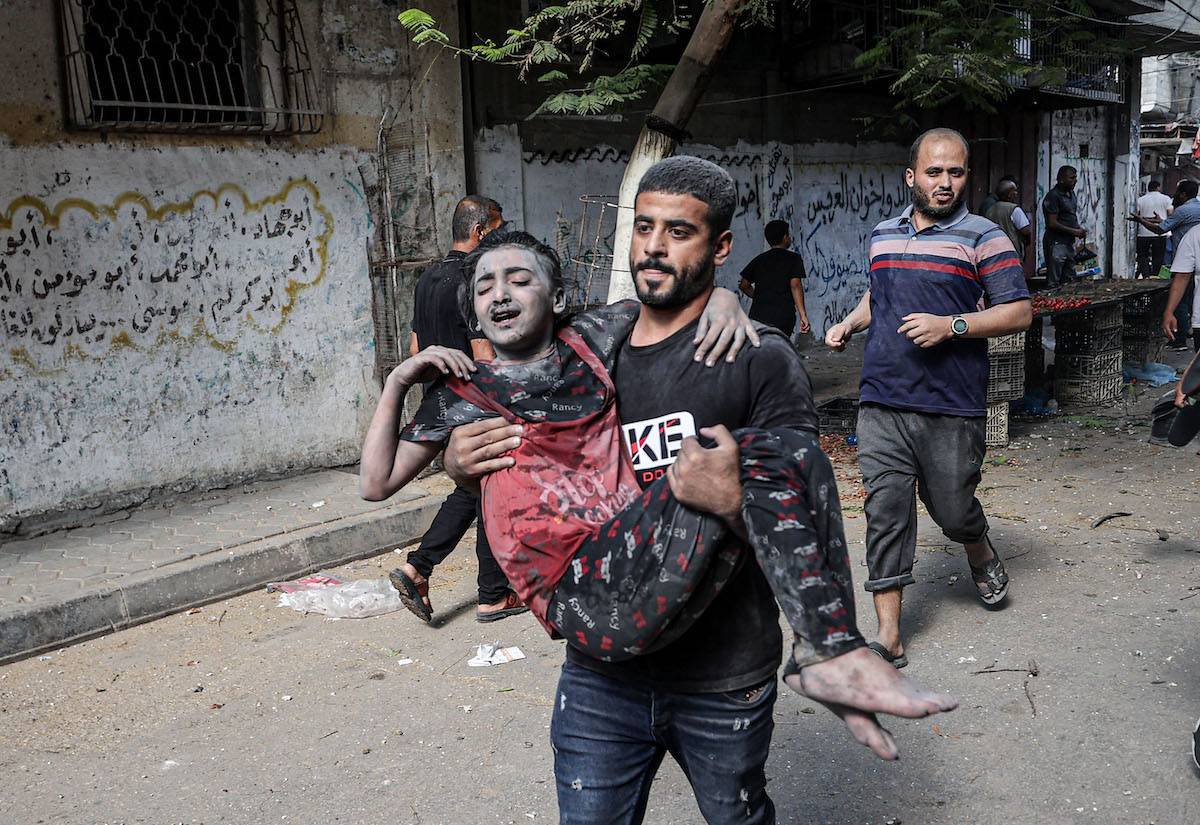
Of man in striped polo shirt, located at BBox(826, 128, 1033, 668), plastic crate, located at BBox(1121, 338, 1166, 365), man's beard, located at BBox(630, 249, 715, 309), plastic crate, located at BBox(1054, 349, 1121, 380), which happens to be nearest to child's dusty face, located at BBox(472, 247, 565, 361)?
man's beard, located at BBox(630, 249, 715, 309)

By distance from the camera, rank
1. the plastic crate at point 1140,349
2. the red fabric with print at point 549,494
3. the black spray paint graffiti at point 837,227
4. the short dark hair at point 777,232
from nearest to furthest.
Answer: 1. the red fabric with print at point 549,494
2. the short dark hair at point 777,232
3. the plastic crate at point 1140,349
4. the black spray paint graffiti at point 837,227

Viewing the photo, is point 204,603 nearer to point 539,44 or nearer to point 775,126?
point 539,44

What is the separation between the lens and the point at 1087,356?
9836 millimetres

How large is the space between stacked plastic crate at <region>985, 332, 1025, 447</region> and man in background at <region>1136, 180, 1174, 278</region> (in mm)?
11439

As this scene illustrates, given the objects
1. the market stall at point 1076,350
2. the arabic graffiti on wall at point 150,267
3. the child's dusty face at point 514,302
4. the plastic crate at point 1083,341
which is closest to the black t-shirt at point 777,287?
the market stall at point 1076,350

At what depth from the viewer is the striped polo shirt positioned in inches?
175

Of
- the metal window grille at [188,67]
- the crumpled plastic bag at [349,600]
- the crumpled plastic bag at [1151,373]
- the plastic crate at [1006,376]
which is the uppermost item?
the metal window grille at [188,67]

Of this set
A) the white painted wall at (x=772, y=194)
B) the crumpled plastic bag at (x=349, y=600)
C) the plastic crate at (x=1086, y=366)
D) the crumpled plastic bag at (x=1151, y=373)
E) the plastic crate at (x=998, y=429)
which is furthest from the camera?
the crumpled plastic bag at (x=1151, y=373)

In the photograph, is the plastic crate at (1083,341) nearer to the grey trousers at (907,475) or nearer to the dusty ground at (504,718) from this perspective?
the dusty ground at (504,718)

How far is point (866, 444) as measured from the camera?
181 inches

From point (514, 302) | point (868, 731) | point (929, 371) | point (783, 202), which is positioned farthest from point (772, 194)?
point (868, 731)

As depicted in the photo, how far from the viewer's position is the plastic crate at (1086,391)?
388 inches

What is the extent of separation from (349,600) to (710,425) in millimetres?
3738

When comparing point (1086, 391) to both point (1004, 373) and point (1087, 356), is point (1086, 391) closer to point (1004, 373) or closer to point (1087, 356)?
point (1087, 356)
